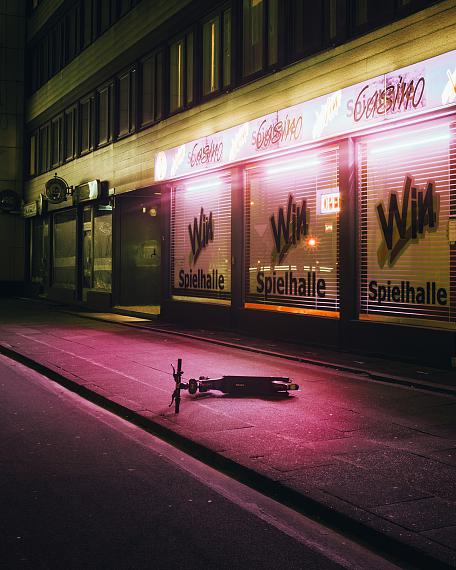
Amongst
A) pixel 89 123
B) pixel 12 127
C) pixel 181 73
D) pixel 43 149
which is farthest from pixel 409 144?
pixel 12 127

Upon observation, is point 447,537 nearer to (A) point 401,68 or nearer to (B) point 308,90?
(A) point 401,68

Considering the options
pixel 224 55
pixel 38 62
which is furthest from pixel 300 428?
pixel 38 62

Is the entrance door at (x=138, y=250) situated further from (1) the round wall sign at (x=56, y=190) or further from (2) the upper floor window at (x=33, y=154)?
(2) the upper floor window at (x=33, y=154)

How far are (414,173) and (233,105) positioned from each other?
22.2 feet

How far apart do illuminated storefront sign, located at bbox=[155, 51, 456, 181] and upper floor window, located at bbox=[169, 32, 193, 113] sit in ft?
5.94

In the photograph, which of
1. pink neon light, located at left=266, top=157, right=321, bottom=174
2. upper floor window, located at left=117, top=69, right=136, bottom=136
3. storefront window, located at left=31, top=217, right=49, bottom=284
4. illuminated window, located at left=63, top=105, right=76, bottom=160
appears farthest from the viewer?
storefront window, located at left=31, top=217, right=49, bottom=284

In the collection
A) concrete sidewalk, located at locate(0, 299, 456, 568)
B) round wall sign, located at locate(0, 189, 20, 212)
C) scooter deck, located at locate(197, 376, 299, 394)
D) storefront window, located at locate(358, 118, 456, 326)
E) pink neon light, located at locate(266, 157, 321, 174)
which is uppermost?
round wall sign, located at locate(0, 189, 20, 212)

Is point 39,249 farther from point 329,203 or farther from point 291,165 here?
point 329,203

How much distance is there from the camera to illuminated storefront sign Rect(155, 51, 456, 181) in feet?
38.7

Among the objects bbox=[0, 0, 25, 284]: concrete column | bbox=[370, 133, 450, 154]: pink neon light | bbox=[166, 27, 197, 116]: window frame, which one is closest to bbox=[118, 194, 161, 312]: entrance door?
bbox=[166, 27, 197, 116]: window frame

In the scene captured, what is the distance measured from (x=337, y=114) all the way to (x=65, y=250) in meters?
20.4

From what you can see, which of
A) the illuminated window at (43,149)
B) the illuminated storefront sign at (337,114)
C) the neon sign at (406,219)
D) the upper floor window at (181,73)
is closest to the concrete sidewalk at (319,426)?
the neon sign at (406,219)

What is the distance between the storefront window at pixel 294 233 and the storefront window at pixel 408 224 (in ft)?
3.10

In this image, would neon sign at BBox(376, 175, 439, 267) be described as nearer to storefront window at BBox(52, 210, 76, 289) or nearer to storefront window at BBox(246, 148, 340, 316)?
storefront window at BBox(246, 148, 340, 316)
